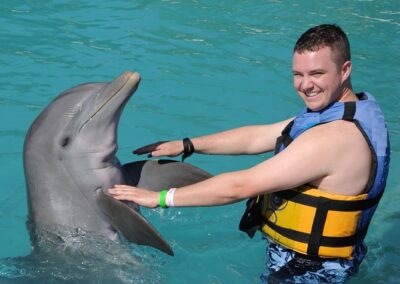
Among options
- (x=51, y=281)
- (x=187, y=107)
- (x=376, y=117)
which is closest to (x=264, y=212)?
(x=376, y=117)

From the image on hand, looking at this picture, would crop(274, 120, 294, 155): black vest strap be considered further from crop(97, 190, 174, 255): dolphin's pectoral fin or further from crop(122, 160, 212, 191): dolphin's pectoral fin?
crop(97, 190, 174, 255): dolphin's pectoral fin

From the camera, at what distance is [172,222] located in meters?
6.40

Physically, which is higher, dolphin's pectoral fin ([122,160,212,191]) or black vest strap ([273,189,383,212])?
black vest strap ([273,189,383,212])

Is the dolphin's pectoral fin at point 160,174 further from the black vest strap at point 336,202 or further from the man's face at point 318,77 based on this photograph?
the man's face at point 318,77

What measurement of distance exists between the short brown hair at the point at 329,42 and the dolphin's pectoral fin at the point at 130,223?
159 centimetres

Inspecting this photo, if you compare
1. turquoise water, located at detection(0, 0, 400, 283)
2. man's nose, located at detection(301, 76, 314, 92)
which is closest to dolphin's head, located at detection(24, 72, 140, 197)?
turquoise water, located at detection(0, 0, 400, 283)

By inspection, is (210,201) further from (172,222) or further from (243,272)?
(172,222)

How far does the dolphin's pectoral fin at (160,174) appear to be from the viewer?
498 cm

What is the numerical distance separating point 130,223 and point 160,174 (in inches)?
24.7

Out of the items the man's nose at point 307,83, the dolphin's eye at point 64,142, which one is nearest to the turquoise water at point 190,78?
the dolphin's eye at point 64,142

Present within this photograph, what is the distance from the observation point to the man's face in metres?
3.94

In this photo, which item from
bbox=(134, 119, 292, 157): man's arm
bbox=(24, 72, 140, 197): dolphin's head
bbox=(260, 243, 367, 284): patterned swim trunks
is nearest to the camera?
bbox=(260, 243, 367, 284): patterned swim trunks

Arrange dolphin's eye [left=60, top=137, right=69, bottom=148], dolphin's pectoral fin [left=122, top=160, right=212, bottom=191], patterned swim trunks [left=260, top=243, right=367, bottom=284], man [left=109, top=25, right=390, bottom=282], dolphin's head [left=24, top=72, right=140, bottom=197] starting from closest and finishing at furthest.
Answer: man [left=109, top=25, right=390, bottom=282], patterned swim trunks [left=260, top=243, right=367, bottom=284], dolphin's head [left=24, top=72, right=140, bottom=197], dolphin's eye [left=60, top=137, right=69, bottom=148], dolphin's pectoral fin [left=122, top=160, right=212, bottom=191]

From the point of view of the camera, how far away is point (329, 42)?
3.93m
